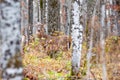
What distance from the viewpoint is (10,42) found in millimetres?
4555

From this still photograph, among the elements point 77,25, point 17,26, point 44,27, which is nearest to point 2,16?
point 17,26

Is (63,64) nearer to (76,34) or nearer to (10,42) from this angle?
(76,34)

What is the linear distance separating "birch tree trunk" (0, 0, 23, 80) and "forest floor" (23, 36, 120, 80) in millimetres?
2078

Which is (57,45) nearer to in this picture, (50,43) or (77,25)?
(50,43)

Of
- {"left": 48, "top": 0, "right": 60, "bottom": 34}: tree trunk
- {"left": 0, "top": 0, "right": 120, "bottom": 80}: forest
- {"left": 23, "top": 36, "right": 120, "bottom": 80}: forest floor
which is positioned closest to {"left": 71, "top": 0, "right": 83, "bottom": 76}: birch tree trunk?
{"left": 0, "top": 0, "right": 120, "bottom": 80}: forest

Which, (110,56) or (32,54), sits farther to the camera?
(32,54)

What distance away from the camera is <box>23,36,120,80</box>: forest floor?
773 centimetres

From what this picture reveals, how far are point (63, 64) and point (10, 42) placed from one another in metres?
8.28

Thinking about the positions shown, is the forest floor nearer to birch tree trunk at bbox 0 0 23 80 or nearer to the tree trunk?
the tree trunk

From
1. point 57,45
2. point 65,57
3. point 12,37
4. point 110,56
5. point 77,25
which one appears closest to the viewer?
point 12,37

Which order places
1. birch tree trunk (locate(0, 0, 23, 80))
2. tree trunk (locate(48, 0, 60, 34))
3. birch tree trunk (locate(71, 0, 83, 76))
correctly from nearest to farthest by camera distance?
birch tree trunk (locate(0, 0, 23, 80))
birch tree trunk (locate(71, 0, 83, 76))
tree trunk (locate(48, 0, 60, 34))

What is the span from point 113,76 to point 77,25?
272 centimetres

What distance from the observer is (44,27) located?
19.9 m

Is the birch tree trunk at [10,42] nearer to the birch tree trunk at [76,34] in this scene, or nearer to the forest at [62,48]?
the forest at [62,48]
